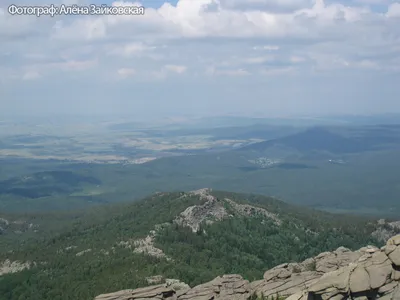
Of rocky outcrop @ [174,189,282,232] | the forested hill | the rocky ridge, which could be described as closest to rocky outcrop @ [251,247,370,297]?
the rocky ridge

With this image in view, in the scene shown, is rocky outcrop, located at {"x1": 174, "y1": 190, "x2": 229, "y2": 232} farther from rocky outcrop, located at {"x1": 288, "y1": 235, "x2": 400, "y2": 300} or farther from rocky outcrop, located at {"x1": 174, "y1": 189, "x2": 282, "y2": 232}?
rocky outcrop, located at {"x1": 288, "y1": 235, "x2": 400, "y2": 300}

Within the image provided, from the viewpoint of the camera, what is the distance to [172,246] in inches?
3514

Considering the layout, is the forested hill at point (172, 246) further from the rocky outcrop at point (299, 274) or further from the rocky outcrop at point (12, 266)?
the rocky outcrop at point (299, 274)

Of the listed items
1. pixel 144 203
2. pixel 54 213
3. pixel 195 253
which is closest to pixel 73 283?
pixel 195 253

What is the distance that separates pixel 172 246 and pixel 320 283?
2284 inches

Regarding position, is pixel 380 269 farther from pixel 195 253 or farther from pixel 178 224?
pixel 178 224

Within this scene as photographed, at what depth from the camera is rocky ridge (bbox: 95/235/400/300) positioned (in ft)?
104

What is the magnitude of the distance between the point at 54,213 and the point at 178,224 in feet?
284

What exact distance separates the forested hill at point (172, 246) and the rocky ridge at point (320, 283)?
1940cm

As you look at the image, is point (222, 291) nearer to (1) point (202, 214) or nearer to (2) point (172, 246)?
→ (2) point (172, 246)

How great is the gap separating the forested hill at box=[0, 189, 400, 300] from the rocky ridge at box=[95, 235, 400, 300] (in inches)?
764

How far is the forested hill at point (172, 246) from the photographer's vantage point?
75.8m

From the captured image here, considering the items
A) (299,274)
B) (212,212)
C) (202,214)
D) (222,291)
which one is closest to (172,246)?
(202,214)


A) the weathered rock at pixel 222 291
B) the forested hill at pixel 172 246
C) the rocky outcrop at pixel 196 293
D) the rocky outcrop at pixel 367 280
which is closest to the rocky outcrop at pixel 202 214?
the forested hill at pixel 172 246
